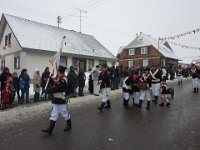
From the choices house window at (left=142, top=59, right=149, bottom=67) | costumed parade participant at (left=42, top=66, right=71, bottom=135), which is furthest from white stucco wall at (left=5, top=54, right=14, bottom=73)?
house window at (left=142, top=59, right=149, bottom=67)

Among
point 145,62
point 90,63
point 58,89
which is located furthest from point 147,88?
point 145,62

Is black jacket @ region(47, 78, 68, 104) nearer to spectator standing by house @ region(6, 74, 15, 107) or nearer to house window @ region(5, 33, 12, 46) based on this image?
spectator standing by house @ region(6, 74, 15, 107)

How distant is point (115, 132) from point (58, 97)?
1.95 meters

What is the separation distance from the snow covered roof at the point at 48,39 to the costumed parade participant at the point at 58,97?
16.0 meters

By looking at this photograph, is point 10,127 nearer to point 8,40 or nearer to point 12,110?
point 12,110

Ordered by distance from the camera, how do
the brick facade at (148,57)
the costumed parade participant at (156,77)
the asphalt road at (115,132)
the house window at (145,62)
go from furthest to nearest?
the house window at (145,62), the brick facade at (148,57), the costumed parade participant at (156,77), the asphalt road at (115,132)

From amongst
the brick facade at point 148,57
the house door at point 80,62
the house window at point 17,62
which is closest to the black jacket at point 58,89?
the house window at point 17,62

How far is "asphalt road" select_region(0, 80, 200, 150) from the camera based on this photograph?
5793mm

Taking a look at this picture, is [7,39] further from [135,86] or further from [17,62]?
[135,86]

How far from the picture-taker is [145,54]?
48312mm

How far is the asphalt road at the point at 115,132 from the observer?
5793 mm

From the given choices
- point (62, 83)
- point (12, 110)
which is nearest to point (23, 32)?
point (12, 110)

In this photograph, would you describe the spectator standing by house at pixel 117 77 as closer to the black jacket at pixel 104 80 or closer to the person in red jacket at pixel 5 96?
the black jacket at pixel 104 80

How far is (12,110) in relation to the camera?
35.5ft
